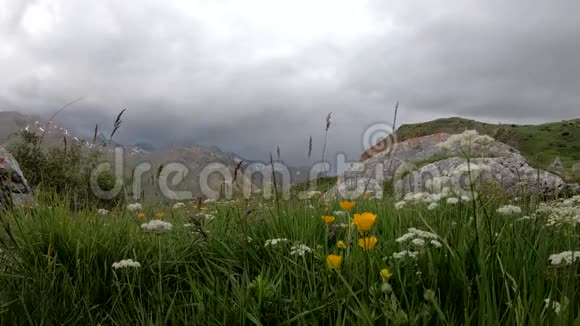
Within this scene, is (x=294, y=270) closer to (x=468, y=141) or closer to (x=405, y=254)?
(x=405, y=254)

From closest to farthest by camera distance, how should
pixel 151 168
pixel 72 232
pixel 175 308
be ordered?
pixel 175 308 → pixel 72 232 → pixel 151 168

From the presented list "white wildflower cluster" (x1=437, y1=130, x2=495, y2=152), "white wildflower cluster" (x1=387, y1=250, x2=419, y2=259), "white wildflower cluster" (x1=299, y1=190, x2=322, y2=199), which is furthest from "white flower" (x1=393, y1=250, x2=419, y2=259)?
"white wildflower cluster" (x1=299, y1=190, x2=322, y2=199)

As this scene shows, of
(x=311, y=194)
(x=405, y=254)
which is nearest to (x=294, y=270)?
(x=405, y=254)

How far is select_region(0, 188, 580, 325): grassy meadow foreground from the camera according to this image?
2.22 m

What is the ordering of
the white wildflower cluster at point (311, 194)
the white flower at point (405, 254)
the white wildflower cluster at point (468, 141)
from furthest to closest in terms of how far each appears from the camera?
the white wildflower cluster at point (311, 194)
the white wildflower cluster at point (468, 141)
the white flower at point (405, 254)

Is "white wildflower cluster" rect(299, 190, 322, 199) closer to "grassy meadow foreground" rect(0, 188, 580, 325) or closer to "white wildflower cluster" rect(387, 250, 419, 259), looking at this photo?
"grassy meadow foreground" rect(0, 188, 580, 325)

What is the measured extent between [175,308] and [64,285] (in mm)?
997

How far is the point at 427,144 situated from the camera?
Result: 1759 inches

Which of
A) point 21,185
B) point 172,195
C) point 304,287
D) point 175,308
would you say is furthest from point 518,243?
point 21,185

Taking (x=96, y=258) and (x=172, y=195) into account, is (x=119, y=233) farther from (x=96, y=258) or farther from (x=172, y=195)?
(x=172, y=195)

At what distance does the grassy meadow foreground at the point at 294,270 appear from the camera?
2225mm

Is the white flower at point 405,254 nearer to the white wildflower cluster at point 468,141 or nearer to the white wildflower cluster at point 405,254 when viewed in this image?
the white wildflower cluster at point 405,254

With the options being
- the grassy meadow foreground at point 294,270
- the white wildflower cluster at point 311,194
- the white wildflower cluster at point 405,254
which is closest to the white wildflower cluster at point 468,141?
the grassy meadow foreground at point 294,270

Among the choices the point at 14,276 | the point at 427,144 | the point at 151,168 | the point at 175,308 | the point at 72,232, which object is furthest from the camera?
the point at 427,144
